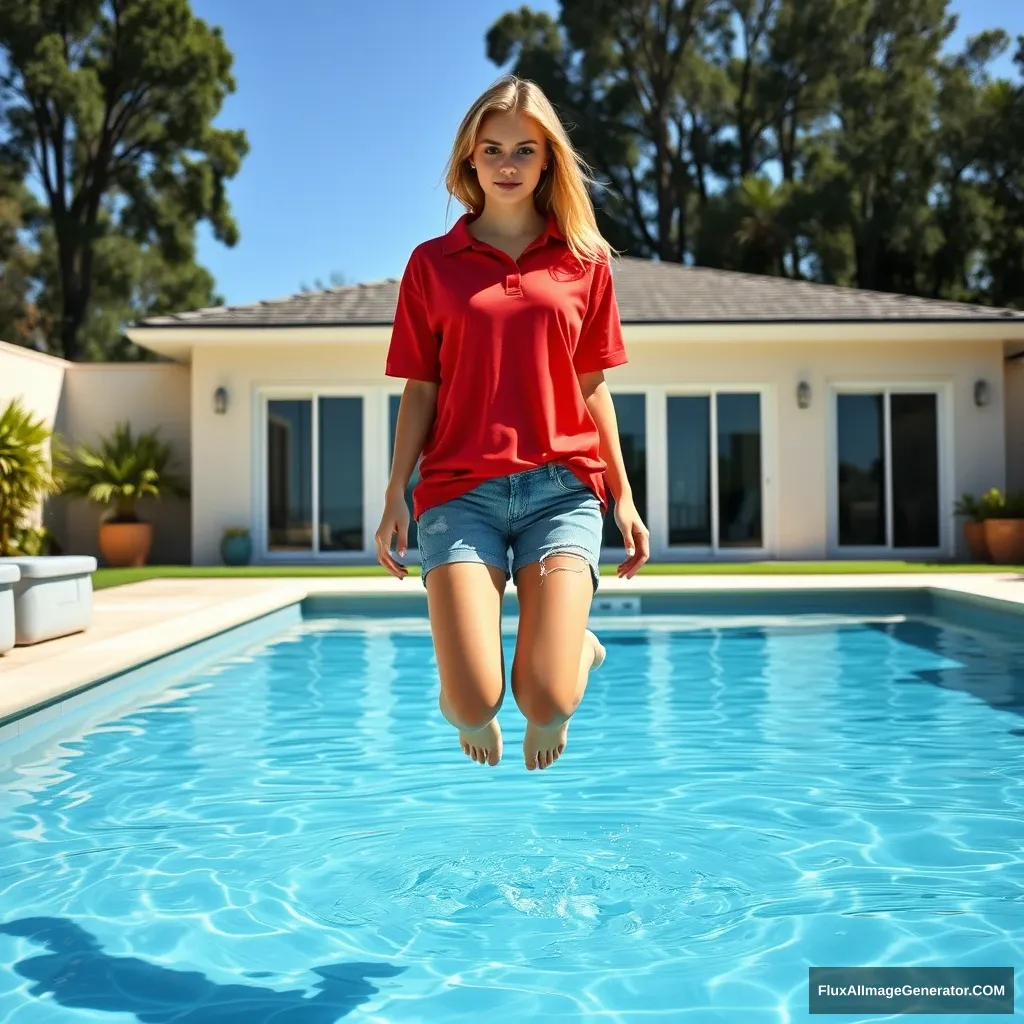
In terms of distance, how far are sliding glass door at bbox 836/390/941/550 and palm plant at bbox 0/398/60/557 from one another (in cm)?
927

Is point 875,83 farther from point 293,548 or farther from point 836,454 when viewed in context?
point 293,548

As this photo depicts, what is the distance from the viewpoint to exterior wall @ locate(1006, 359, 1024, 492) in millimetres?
14469

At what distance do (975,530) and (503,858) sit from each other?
11.2 meters

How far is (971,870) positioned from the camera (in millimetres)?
3461

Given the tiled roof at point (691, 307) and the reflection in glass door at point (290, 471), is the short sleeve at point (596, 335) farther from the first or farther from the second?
the reflection in glass door at point (290, 471)

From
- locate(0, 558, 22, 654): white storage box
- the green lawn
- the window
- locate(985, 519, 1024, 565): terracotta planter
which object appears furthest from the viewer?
the window

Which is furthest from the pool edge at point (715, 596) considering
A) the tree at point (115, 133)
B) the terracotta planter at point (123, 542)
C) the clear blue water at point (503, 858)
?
the tree at point (115, 133)

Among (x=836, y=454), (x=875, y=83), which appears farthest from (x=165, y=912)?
(x=875, y=83)

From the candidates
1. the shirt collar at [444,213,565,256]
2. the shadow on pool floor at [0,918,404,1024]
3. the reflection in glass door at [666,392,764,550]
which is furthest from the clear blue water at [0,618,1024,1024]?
the reflection in glass door at [666,392,764,550]

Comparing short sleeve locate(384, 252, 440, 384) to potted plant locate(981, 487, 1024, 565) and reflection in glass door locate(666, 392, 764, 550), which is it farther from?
reflection in glass door locate(666, 392, 764, 550)

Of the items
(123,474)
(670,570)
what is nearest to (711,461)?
(670,570)

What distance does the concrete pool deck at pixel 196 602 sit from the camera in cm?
547

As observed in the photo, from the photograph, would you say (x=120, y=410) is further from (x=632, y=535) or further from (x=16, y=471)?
(x=632, y=535)

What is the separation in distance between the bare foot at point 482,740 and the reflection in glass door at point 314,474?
11596mm
